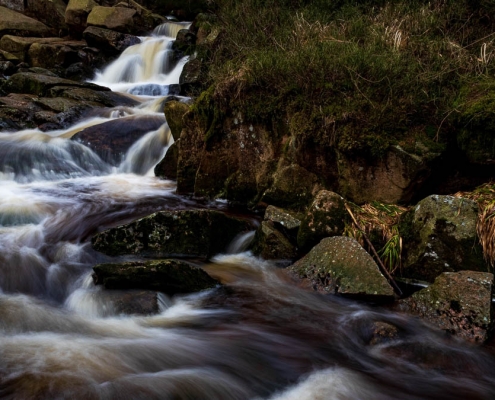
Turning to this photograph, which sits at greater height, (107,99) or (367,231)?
(107,99)

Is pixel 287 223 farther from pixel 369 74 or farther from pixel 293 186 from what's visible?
pixel 369 74

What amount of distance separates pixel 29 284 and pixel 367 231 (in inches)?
140

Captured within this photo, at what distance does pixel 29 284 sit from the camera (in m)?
4.05

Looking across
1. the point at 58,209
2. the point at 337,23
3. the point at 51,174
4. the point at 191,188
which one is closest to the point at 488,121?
the point at 191,188

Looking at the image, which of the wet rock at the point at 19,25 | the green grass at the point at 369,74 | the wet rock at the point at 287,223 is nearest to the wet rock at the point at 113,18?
the wet rock at the point at 19,25

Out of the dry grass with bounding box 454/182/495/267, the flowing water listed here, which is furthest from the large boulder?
the dry grass with bounding box 454/182/495/267

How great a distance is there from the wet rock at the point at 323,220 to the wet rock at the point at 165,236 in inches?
44.0

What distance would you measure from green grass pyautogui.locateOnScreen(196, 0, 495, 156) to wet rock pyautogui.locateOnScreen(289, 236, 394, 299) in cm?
161

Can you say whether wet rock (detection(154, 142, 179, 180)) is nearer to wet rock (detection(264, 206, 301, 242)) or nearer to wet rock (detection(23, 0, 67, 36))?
wet rock (detection(264, 206, 301, 242))

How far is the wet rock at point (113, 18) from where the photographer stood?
56.2 ft

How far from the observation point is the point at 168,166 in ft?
26.7

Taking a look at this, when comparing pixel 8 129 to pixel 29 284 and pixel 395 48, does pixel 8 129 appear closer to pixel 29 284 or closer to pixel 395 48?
pixel 29 284

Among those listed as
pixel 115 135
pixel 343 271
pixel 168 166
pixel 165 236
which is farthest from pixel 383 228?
pixel 115 135

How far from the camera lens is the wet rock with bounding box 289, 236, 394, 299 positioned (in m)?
3.82
